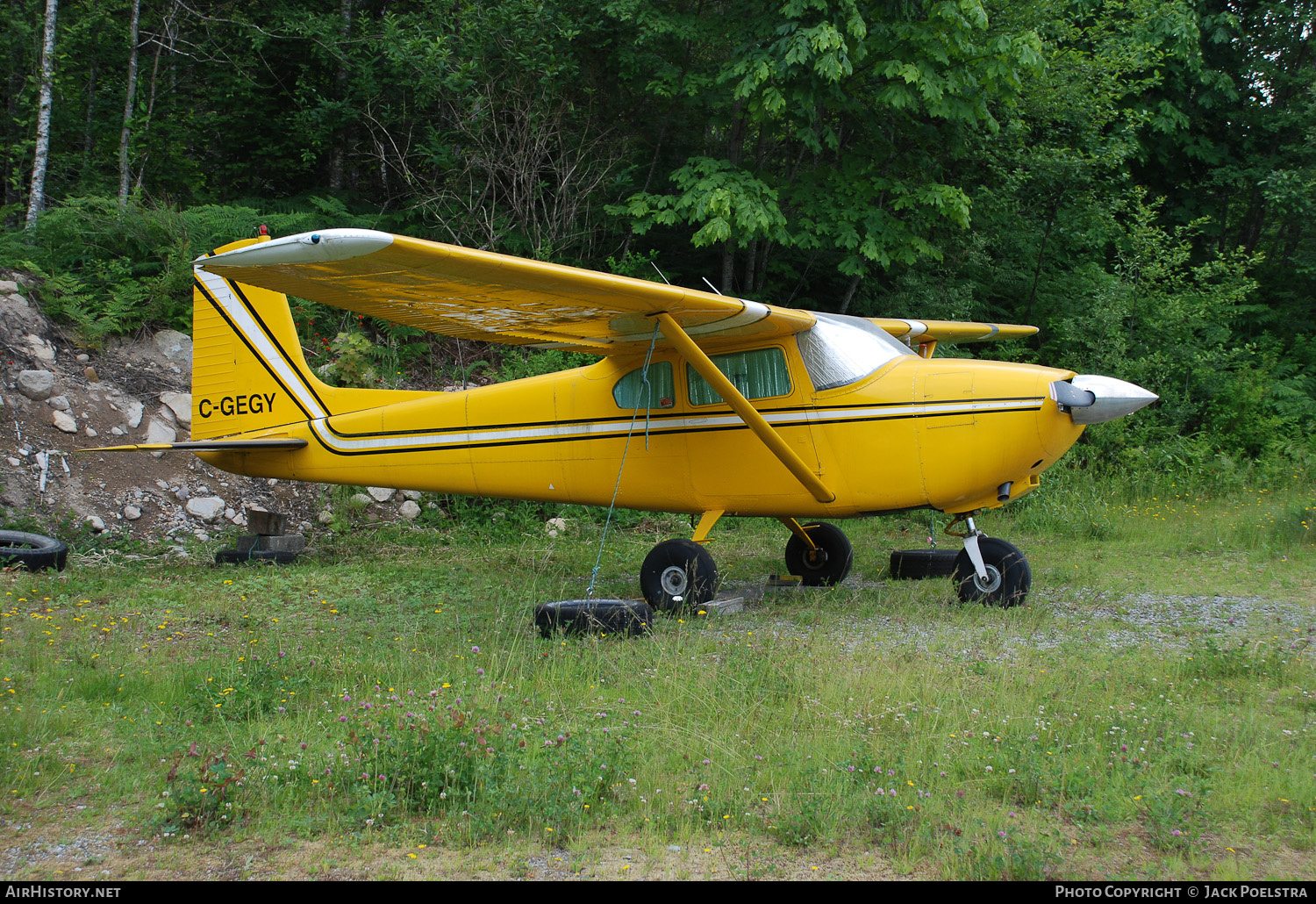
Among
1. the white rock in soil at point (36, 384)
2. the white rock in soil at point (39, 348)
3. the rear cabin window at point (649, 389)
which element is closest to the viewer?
the rear cabin window at point (649, 389)

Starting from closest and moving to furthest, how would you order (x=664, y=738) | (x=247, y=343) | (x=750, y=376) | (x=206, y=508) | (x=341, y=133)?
(x=664, y=738) < (x=750, y=376) < (x=247, y=343) < (x=206, y=508) < (x=341, y=133)

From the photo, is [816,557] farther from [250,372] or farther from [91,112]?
[91,112]

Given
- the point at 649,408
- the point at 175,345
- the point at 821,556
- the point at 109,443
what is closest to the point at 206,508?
the point at 109,443

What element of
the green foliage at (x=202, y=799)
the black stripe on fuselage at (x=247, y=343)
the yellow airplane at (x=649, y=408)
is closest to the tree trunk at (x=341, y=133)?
the black stripe on fuselage at (x=247, y=343)

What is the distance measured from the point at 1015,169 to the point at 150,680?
1418 centimetres

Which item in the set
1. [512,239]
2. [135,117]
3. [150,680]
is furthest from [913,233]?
[135,117]

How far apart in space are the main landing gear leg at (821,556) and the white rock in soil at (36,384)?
9.09 m

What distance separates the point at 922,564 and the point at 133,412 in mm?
9863

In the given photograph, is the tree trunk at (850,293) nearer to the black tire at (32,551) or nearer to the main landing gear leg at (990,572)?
the main landing gear leg at (990,572)

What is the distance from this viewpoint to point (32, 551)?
838cm

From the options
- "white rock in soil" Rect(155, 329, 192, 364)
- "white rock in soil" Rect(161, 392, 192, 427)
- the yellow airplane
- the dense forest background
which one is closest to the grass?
the yellow airplane

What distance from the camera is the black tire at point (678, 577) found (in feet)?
23.7

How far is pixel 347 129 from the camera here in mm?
16188

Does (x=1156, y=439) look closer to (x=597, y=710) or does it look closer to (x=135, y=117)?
(x=597, y=710)
